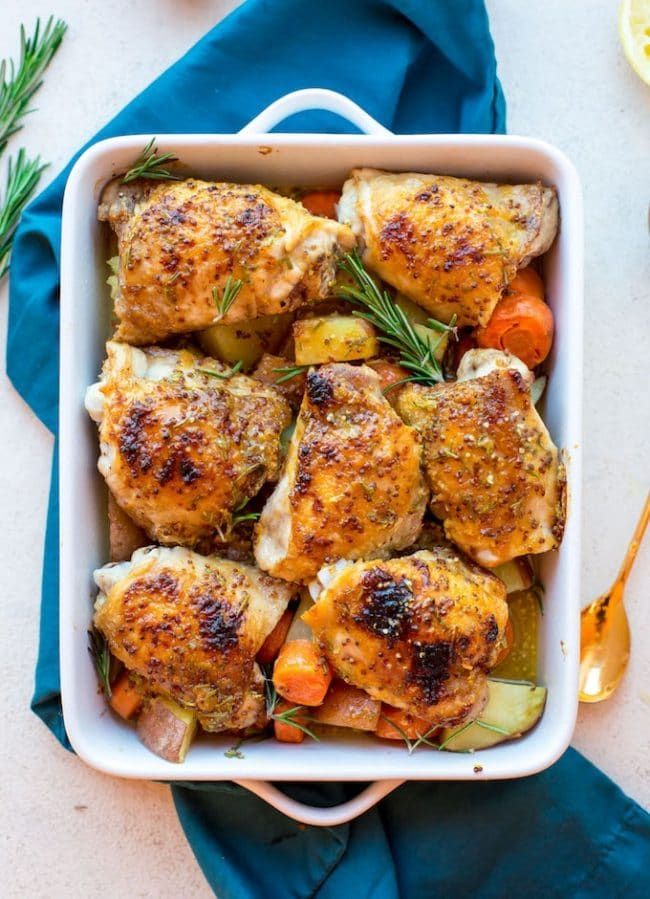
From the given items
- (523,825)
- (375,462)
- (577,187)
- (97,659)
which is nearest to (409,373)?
(375,462)

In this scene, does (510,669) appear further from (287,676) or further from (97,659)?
(97,659)

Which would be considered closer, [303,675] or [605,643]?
[303,675]

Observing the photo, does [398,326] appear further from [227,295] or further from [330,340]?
[227,295]

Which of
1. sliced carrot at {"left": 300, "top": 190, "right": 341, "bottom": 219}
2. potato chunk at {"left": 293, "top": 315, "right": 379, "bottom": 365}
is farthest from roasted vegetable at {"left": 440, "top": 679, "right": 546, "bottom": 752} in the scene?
sliced carrot at {"left": 300, "top": 190, "right": 341, "bottom": 219}

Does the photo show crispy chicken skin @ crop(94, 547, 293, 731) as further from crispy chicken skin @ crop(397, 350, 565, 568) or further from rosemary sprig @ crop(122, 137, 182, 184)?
rosemary sprig @ crop(122, 137, 182, 184)

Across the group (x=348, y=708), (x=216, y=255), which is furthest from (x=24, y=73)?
(x=348, y=708)

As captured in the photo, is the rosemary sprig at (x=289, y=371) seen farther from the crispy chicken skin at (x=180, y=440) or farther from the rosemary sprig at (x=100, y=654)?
the rosemary sprig at (x=100, y=654)

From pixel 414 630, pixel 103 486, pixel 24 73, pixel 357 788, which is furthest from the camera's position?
pixel 24 73

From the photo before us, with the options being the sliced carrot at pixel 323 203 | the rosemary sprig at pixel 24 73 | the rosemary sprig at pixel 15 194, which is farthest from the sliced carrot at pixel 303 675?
the rosemary sprig at pixel 24 73
